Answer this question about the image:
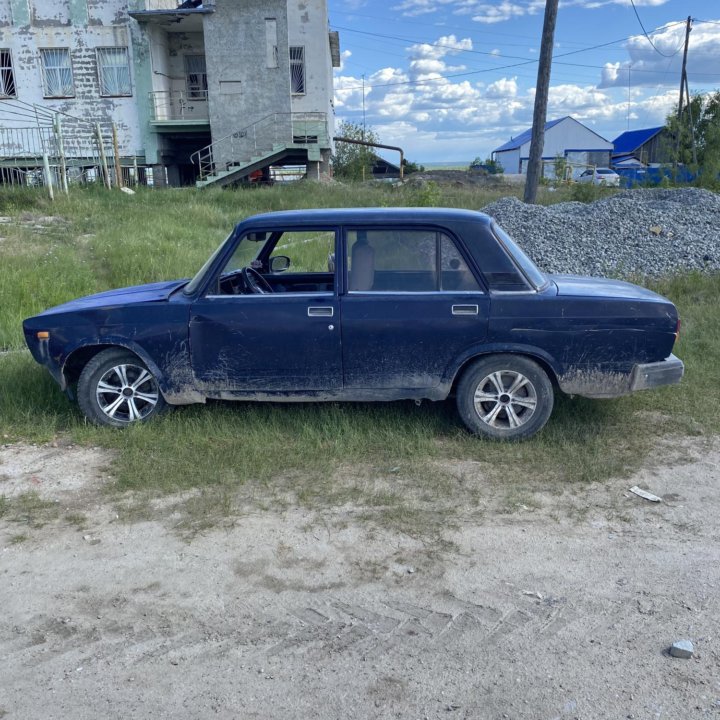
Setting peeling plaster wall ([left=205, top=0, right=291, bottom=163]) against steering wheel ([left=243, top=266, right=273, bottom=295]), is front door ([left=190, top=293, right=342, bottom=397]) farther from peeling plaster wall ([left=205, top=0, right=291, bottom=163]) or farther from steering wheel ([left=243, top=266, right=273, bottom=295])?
peeling plaster wall ([left=205, top=0, right=291, bottom=163])

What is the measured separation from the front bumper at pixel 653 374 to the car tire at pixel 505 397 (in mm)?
606

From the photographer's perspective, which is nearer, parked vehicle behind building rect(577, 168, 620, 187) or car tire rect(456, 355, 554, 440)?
car tire rect(456, 355, 554, 440)

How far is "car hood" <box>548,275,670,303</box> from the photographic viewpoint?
5.31m

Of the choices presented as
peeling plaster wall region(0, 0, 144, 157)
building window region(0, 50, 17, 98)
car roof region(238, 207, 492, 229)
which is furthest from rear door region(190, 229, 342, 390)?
building window region(0, 50, 17, 98)

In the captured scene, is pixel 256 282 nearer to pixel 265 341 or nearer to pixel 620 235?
pixel 265 341

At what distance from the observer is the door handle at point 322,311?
5.29 metres

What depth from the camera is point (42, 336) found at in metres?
5.61

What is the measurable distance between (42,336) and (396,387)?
9.13ft

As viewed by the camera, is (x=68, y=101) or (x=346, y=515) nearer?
(x=346, y=515)

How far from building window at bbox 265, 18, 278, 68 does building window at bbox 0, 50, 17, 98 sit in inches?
370

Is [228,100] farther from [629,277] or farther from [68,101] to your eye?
[629,277]

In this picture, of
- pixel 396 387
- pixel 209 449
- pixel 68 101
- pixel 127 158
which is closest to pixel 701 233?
pixel 396 387

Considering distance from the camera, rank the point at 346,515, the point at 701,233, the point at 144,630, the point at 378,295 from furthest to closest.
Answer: the point at 701,233, the point at 378,295, the point at 346,515, the point at 144,630

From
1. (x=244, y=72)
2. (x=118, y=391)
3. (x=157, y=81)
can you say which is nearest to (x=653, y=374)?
(x=118, y=391)
